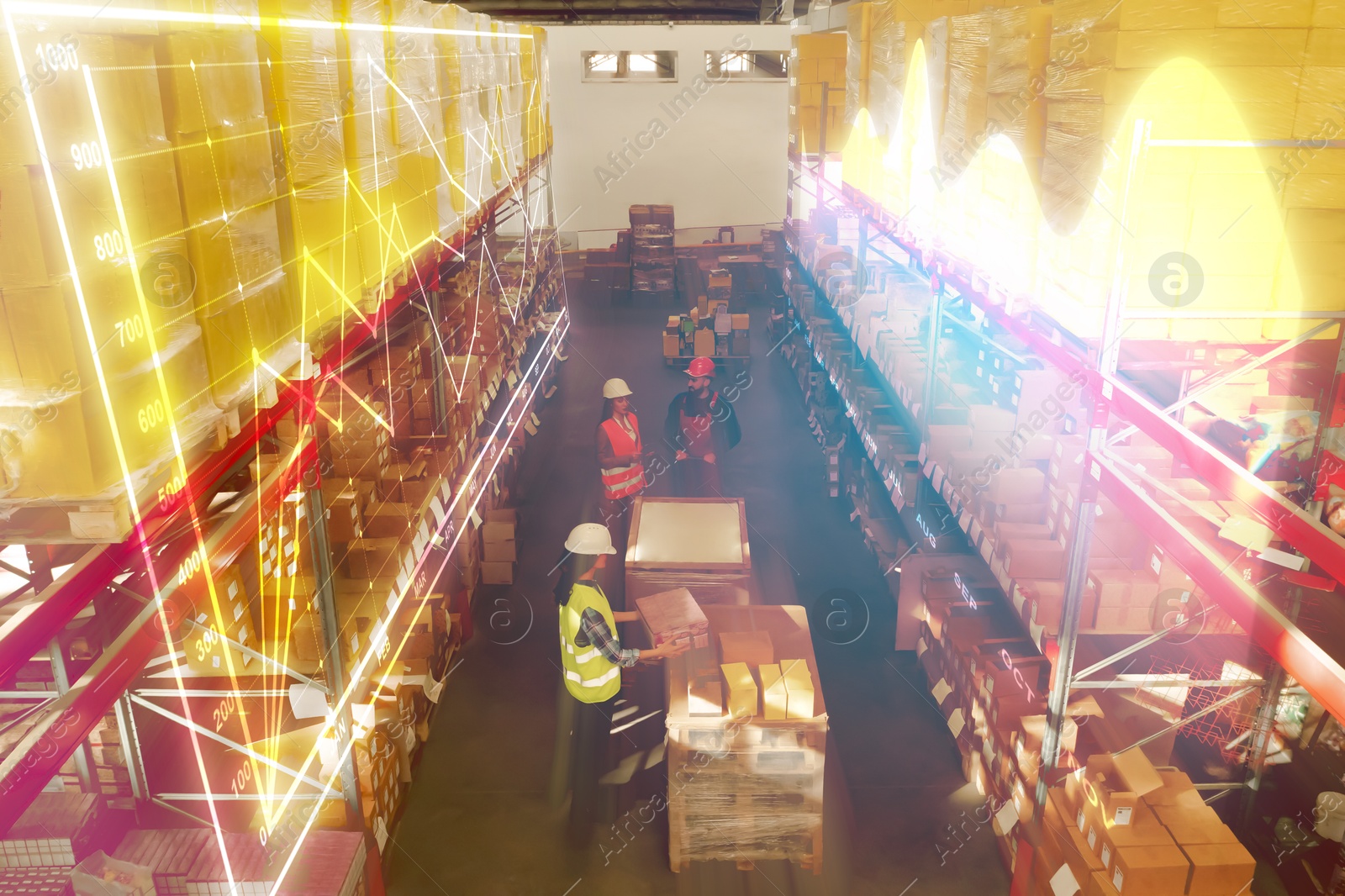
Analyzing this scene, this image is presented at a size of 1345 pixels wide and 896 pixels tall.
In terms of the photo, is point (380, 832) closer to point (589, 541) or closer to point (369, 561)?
point (369, 561)

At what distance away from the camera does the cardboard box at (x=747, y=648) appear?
15.7ft

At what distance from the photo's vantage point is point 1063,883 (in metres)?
3.92

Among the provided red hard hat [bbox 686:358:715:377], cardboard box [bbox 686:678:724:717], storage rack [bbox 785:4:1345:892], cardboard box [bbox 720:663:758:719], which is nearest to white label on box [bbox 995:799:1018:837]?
storage rack [bbox 785:4:1345:892]

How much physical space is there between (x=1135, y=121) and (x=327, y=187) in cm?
300

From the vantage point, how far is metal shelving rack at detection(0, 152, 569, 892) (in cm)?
215

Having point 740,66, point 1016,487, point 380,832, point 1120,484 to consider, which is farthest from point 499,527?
point 740,66

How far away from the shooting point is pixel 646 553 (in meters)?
5.98

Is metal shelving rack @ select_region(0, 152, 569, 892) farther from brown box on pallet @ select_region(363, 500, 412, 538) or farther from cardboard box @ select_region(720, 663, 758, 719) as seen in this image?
cardboard box @ select_region(720, 663, 758, 719)

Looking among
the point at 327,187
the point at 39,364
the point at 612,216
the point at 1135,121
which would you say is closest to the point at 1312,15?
the point at 1135,121

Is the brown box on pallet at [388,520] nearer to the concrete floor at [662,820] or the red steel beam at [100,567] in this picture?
the concrete floor at [662,820]

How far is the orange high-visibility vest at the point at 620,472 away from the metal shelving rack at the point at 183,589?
114 centimetres

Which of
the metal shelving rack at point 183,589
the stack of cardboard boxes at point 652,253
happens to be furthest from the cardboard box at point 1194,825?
the stack of cardboard boxes at point 652,253
